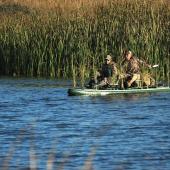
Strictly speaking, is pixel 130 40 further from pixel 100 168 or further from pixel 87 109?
pixel 100 168

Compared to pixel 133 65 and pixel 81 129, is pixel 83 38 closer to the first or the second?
pixel 133 65

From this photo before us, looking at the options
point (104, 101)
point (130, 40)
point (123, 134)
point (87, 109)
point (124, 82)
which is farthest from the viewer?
point (130, 40)

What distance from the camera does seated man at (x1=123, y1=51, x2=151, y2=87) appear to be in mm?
24069

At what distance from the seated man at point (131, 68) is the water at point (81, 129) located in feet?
1.81

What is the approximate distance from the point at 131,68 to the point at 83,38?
353cm

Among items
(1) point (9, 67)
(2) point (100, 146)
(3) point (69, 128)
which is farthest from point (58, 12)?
(2) point (100, 146)

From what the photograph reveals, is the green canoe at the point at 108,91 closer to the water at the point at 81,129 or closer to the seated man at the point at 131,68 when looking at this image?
the water at the point at 81,129

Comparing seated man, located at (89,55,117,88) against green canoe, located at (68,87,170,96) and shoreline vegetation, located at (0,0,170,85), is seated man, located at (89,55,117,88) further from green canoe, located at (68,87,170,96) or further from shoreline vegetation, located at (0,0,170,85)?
shoreline vegetation, located at (0,0,170,85)

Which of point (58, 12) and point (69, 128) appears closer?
point (69, 128)

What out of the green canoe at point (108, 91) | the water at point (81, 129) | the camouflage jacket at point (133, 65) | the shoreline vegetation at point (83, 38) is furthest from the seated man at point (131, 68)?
the shoreline vegetation at point (83, 38)

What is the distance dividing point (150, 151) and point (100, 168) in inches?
71.2

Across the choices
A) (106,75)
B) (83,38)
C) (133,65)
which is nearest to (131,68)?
(133,65)

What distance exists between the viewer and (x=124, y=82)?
80.4 ft

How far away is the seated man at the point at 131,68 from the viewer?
79.0 ft
